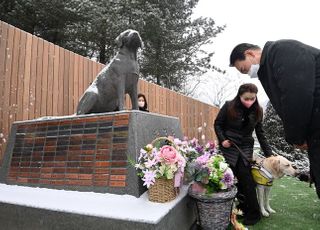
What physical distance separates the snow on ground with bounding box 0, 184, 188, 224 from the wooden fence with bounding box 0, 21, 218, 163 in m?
1.55

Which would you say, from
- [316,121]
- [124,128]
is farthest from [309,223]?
[124,128]

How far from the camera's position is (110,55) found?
572 inches

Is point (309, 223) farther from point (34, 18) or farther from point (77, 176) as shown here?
point (34, 18)

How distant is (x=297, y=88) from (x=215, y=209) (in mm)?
1271

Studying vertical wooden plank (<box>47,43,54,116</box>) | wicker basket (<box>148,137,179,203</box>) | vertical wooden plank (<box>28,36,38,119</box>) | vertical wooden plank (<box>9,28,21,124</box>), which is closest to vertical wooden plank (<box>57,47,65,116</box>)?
vertical wooden plank (<box>47,43,54,116</box>)

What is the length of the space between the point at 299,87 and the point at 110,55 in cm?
1324

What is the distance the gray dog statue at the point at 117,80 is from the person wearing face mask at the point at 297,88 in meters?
1.68

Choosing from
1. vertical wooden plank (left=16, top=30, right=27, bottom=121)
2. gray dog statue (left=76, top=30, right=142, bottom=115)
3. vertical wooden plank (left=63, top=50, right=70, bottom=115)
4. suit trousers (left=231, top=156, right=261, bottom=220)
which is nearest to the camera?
gray dog statue (left=76, top=30, right=142, bottom=115)

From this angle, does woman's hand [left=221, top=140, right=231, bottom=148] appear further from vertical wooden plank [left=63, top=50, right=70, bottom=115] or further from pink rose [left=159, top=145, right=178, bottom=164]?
vertical wooden plank [left=63, top=50, right=70, bottom=115]

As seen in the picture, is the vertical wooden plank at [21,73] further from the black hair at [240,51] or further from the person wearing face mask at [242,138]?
the black hair at [240,51]

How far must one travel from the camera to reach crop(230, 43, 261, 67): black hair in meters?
2.46

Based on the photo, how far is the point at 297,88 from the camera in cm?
A: 190

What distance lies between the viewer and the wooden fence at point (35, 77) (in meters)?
4.38

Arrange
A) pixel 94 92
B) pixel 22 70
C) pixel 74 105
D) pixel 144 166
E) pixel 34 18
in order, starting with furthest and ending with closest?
pixel 34 18
pixel 74 105
pixel 22 70
pixel 94 92
pixel 144 166
